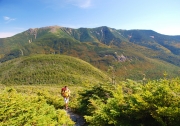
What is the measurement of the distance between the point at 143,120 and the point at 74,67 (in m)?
166

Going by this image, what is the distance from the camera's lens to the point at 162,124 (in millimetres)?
7215

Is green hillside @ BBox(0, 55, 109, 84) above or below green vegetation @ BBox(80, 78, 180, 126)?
below

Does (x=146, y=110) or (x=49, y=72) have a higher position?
(x=146, y=110)

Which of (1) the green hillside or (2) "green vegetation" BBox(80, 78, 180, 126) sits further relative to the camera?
(1) the green hillside

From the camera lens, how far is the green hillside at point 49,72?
144250 mm

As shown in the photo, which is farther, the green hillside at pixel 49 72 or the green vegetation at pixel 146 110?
the green hillside at pixel 49 72

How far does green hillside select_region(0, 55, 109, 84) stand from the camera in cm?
14425

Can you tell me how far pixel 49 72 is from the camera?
155500 mm

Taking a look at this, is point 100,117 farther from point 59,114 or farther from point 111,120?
point 59,114

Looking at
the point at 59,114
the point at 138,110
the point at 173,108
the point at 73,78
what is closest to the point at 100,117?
the point at 138,110

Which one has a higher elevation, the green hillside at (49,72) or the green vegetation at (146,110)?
the green vegetation at (146,110)

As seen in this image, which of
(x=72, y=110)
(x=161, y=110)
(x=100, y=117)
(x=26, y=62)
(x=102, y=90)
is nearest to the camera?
(x=161, y=110)

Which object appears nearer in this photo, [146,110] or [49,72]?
[146,110]

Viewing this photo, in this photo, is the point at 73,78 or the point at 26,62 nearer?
the point at 73,78
